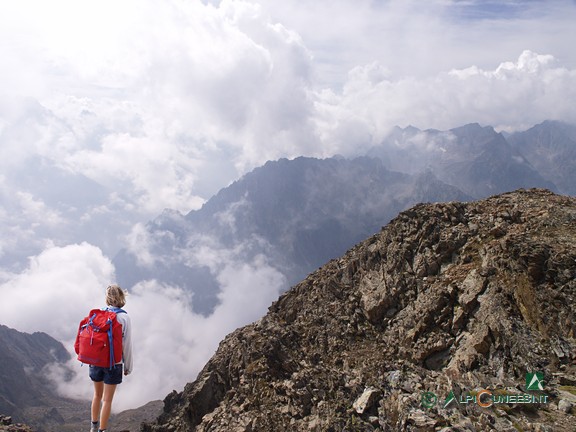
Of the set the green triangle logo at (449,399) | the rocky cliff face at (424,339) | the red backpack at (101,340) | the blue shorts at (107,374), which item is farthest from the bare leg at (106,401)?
the green triangle logo at (449,399)

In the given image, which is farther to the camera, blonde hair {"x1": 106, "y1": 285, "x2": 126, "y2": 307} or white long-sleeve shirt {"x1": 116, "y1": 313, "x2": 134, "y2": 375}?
blonde hair {"x1": 106, "y1": 285, "x2": 126, "y2": 307}

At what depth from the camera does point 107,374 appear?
42.6 ft

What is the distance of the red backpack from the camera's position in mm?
12367

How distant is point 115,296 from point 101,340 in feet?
4.76

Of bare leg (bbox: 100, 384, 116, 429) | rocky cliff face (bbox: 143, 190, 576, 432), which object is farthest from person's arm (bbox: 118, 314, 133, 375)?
rocky cliff face (bbox: 143, 190, 576, 432)

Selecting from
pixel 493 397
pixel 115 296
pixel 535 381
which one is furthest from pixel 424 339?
pixel 115 296

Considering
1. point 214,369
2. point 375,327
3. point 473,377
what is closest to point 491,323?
point 473,377

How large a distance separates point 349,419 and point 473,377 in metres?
8.85

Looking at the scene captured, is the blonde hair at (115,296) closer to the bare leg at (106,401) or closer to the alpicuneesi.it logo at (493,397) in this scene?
the bare leg at (106,401)

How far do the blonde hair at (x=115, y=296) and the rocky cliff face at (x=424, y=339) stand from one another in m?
16.0

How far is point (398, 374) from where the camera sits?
28.2 metres

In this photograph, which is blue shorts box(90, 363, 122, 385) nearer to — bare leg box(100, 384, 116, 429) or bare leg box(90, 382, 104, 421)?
bare leg box(100, 384, 116, 429)

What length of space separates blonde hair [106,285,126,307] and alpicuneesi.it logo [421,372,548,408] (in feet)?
57.2

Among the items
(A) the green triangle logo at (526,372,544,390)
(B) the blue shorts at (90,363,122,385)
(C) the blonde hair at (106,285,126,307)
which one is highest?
(C) the blonde hair at (106,285,126,307)
